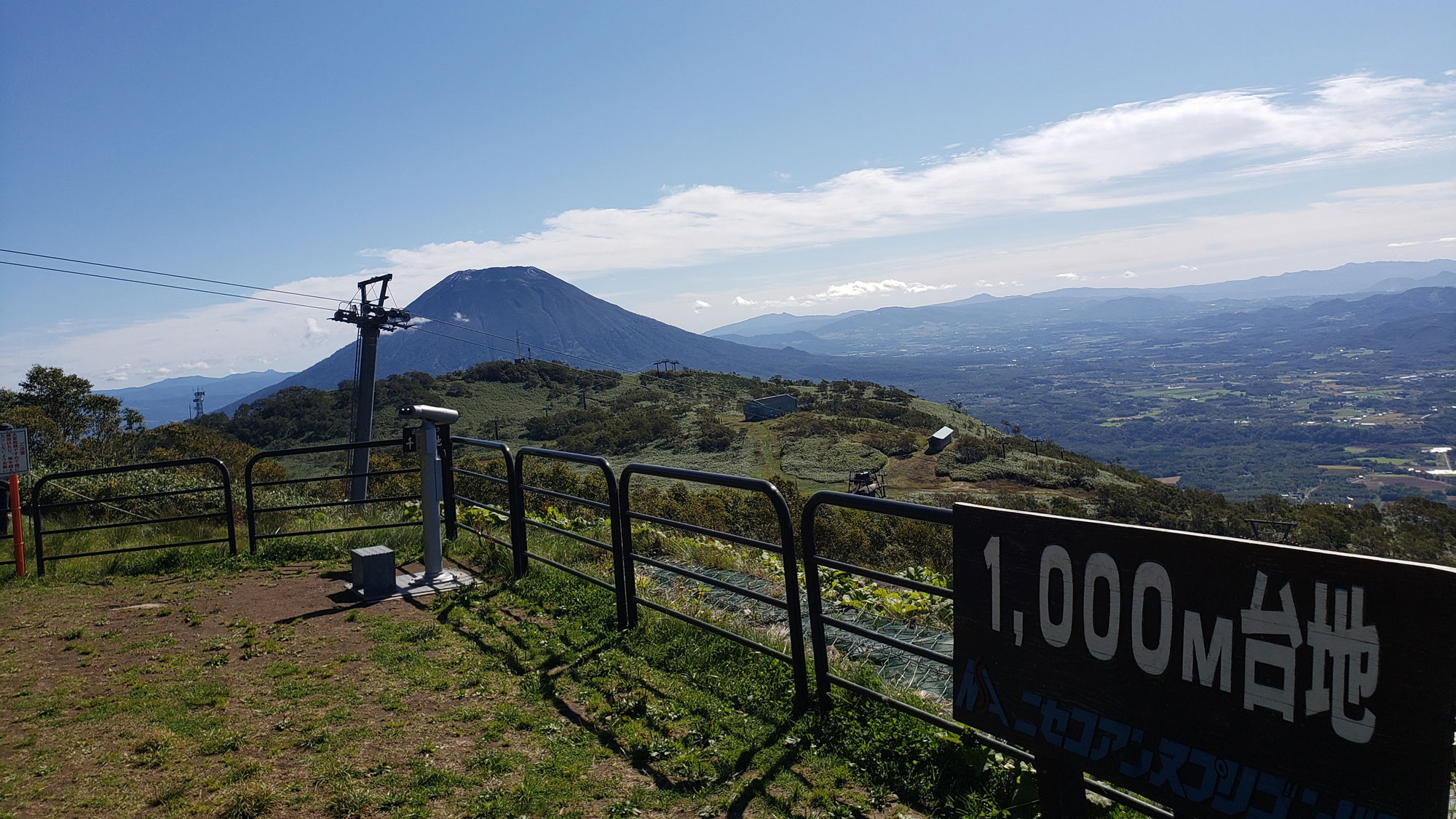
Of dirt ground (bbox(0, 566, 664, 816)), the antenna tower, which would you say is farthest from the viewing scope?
the antenna tower

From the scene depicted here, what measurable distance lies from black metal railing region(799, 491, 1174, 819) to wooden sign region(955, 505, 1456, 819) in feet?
0.79

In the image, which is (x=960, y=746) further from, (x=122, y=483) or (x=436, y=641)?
(x=122, y=483)

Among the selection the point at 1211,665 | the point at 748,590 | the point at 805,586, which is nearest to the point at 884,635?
the point at 805,586

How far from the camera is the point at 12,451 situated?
855cm

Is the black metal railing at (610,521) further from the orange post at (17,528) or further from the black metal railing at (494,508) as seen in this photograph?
the orange post at (17,528)

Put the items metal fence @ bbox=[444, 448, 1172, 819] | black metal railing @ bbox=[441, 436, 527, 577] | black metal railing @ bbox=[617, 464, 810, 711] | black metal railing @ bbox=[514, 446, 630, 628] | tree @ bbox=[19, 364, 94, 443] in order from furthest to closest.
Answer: tree @ bbox=[19, 364, 94, 443] → black metal railing @ bbox=[441, 436, 527, 577] → black metal railing @ bbox=[514, 446, 630, 628] → black metal railing @ bbox=[617, 464, 810, 711] → metal fence @ bbox=[444, 448, 1172, 819]

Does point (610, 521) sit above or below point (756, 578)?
above

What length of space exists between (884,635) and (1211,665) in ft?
5.77

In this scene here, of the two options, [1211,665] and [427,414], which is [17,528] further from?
[1211,665]

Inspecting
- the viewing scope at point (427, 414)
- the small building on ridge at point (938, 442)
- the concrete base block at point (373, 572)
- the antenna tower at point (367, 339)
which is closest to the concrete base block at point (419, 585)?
the concrete base block at point (373, 572)

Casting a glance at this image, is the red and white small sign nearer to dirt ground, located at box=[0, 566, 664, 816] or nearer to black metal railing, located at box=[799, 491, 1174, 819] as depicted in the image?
dirt ground, located at box=[0, 566, 664, 816]

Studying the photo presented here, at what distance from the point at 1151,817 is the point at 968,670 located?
0.74 m

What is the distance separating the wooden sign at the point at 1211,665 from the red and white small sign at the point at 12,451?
32.6ft

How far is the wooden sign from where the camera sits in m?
2.00
